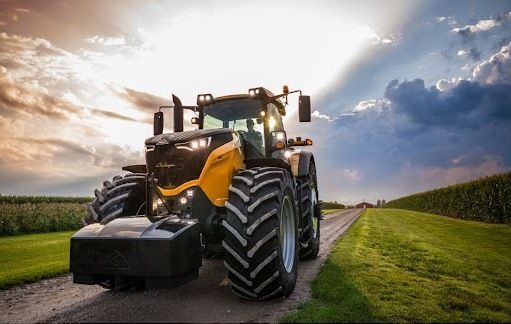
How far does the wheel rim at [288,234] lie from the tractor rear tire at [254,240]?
27.2 inches

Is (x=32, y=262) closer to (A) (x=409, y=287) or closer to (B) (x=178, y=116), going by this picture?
(B) (x=178, y=116)

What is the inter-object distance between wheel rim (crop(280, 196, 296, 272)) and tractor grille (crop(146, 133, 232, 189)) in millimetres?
1293

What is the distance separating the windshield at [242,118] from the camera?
23.6 ft

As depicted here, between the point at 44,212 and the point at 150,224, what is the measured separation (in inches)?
818

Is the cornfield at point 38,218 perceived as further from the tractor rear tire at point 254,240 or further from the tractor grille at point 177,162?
the tractor rear tire at point 254,240

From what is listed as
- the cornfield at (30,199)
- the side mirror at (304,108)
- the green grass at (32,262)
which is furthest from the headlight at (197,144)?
the cornfield at (30,199)

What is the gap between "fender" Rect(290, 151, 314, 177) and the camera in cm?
811

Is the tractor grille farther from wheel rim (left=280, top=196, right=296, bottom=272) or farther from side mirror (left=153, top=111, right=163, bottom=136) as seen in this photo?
side mirror (left=153, top=111, right=163, bottom=136)

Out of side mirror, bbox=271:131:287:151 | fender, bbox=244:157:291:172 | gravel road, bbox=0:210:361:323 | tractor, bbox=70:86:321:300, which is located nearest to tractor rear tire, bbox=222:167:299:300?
tractor, bbox=70:86:321:300

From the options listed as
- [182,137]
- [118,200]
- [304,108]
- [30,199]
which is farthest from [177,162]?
[30,199]

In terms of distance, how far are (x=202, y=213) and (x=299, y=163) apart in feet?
11.5

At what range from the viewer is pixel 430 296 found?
226 inches

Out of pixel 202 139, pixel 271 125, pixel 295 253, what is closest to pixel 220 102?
pixel 271 125

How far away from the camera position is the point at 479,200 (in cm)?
2767
